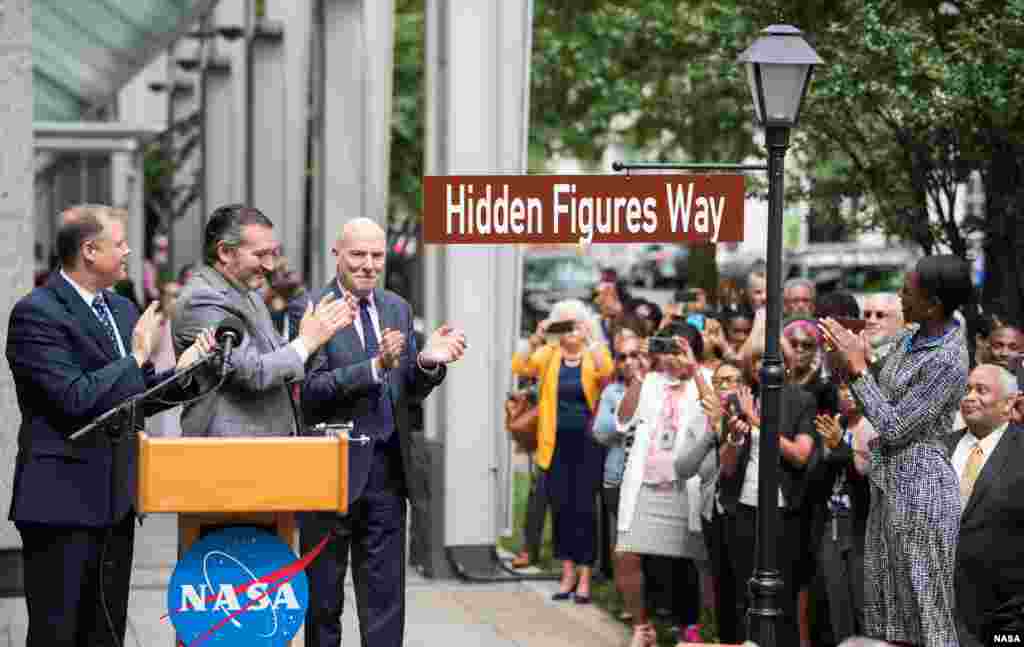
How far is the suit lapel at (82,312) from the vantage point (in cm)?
733

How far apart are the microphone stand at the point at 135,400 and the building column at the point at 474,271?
6.11 metres

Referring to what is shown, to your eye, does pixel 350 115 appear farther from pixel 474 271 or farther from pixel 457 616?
pixel 457 616

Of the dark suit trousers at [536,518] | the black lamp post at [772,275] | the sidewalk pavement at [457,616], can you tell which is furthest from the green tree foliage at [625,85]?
the black lamp post at [772,275]

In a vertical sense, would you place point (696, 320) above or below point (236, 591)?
above

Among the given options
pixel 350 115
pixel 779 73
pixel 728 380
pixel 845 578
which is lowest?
pixel 845 578

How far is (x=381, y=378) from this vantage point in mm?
8273

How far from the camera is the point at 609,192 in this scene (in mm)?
8695

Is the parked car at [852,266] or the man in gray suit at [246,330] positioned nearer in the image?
the man in gray suit at [246,330]

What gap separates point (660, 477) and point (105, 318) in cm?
388

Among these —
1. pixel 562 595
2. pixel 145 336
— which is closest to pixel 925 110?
pixel 562 595

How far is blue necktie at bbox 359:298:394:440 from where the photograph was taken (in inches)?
332

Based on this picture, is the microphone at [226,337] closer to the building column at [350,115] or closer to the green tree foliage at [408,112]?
the building column at [350,115]

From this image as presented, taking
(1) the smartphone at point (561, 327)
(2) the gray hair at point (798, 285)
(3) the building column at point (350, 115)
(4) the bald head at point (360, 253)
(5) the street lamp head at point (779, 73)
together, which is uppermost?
(3) the building column at point (350, 115)

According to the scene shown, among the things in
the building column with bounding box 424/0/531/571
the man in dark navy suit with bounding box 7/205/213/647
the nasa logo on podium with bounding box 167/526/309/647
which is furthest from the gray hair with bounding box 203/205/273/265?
the building column with bounding box 424/0/531/571
